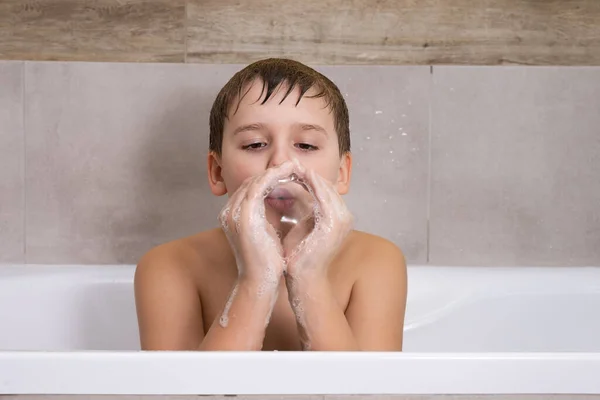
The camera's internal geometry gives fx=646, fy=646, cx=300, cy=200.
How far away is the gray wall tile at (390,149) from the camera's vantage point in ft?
4.79

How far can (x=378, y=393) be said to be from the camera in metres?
0.58

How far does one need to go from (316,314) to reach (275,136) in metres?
0.28

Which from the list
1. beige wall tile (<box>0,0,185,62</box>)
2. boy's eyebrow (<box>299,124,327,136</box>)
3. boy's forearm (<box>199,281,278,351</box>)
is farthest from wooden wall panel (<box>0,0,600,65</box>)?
boy's forearm (<box>199,281,278,351</box>)

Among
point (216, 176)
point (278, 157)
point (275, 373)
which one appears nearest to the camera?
point (275, 373)

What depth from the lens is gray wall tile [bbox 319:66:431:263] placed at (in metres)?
1.46

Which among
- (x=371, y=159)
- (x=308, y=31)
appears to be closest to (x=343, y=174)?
(x=371, y=159)

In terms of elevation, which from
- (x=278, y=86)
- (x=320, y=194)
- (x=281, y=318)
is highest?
(x=278, y=86)

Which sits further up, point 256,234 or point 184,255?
point 256,234

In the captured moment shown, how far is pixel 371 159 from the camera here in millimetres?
1470

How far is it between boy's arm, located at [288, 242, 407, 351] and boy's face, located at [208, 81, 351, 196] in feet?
0.59

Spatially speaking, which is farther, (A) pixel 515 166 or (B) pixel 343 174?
(A) pixel 515 166

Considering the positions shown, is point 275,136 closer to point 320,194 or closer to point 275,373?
point 320,194

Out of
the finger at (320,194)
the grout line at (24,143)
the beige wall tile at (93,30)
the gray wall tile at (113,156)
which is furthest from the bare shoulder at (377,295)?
the grout line at (24,143)

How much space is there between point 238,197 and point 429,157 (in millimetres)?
699
